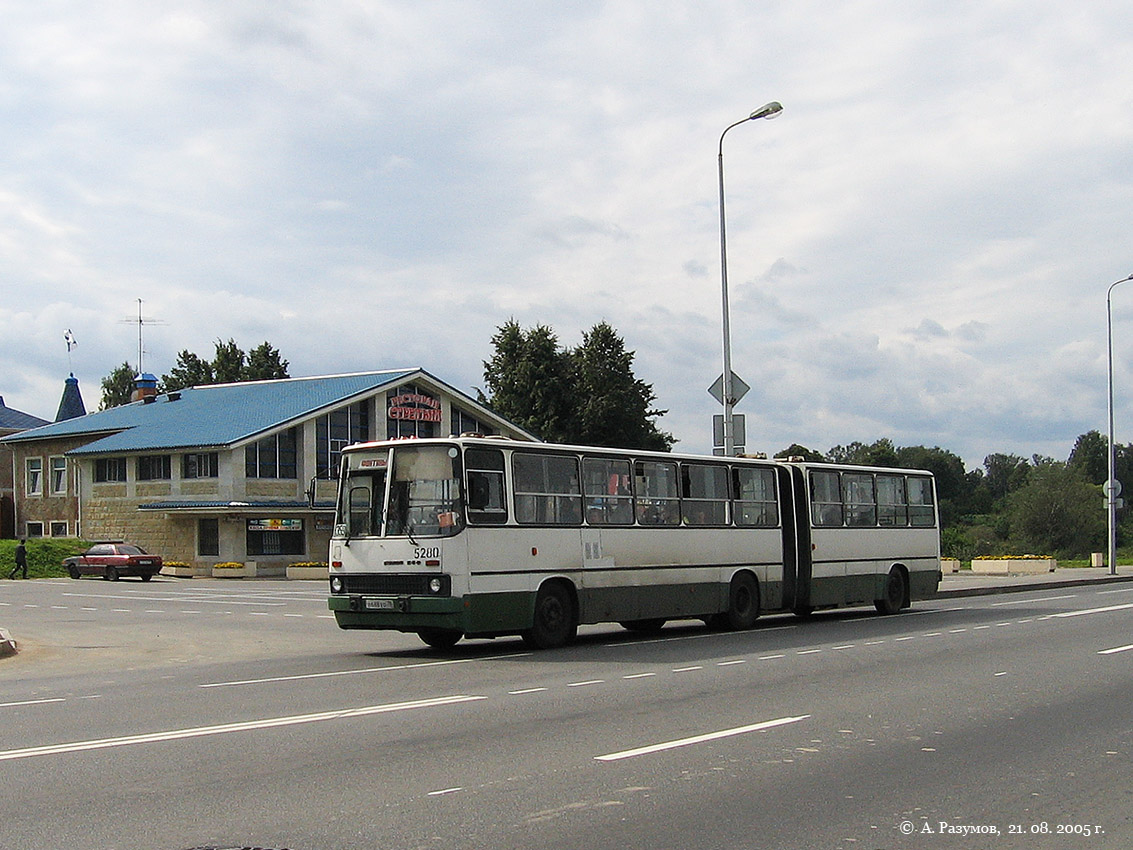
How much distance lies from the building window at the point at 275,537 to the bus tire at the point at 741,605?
1476 inches

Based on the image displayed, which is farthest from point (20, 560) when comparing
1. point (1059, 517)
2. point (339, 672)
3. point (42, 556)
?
point (1059, 517)

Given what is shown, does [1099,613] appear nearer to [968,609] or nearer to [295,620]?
[968,609]

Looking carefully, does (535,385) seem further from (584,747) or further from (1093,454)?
(1093,454)

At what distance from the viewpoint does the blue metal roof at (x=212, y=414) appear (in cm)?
5653

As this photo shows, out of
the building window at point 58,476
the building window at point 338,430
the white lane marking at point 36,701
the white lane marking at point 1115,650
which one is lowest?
the white lane marking at point 1115,650

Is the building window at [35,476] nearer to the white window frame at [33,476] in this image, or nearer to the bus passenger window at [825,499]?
the white window frame at [33,476]

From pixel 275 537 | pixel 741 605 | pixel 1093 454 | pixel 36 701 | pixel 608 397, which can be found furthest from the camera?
pixel 1093 454

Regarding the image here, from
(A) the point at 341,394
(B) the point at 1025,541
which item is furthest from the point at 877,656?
(B) the point at 1025,541

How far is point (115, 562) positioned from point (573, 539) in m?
38.4

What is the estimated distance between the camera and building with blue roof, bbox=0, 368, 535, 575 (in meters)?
55.7

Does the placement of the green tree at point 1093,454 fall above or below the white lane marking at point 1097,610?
above

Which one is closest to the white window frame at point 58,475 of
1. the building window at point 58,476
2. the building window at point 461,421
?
the building window at point 58,476

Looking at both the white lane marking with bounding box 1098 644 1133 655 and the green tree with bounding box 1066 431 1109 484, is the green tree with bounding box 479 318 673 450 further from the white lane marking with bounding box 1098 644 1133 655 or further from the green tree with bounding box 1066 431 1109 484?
the green tree with bounding box 1066 431 1109 484

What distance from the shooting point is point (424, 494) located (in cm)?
1678
